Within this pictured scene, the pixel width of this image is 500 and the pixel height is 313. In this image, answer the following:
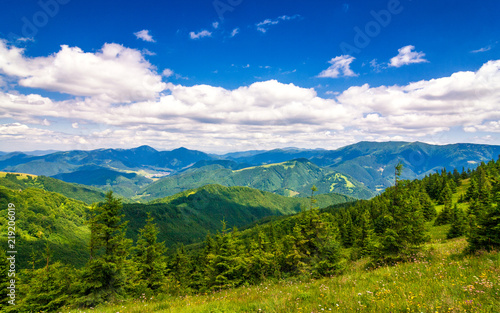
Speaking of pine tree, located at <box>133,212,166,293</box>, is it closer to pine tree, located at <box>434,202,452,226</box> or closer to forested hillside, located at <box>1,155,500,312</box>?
forested hillside, located at <box>1,155,500,312</box>

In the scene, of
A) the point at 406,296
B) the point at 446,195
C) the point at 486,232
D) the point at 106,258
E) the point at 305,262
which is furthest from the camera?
the point at 446,195

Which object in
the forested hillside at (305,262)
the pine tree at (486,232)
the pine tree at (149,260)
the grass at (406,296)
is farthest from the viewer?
the pine tree at (149,260)

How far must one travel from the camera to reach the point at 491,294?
584cm

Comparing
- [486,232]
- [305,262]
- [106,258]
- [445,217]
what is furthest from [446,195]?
[106,258]

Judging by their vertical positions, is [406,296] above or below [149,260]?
above

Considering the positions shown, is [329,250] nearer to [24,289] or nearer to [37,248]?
[24,289]

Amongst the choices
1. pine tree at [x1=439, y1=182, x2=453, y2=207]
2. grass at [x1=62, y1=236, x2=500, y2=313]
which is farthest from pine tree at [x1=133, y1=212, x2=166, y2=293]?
pine tree at [x1=439, y1=182, x2=453, y2=207]

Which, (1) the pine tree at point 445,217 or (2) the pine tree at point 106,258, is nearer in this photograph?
(2) the pine tree at point 106,258

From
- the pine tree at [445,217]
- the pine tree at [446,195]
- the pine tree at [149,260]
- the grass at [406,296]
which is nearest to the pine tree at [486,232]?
the grass at [406,296]

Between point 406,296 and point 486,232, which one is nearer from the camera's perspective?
point 406,296

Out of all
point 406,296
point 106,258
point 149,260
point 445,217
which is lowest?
point 445,217

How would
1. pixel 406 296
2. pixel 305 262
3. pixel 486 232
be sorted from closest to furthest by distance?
pixel 406 296
pixel 486 232
pixel 305 262

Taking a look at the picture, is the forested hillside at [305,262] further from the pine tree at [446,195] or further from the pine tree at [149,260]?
the pine tree at [446,195]

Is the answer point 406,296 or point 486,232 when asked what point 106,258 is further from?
point 486,232
